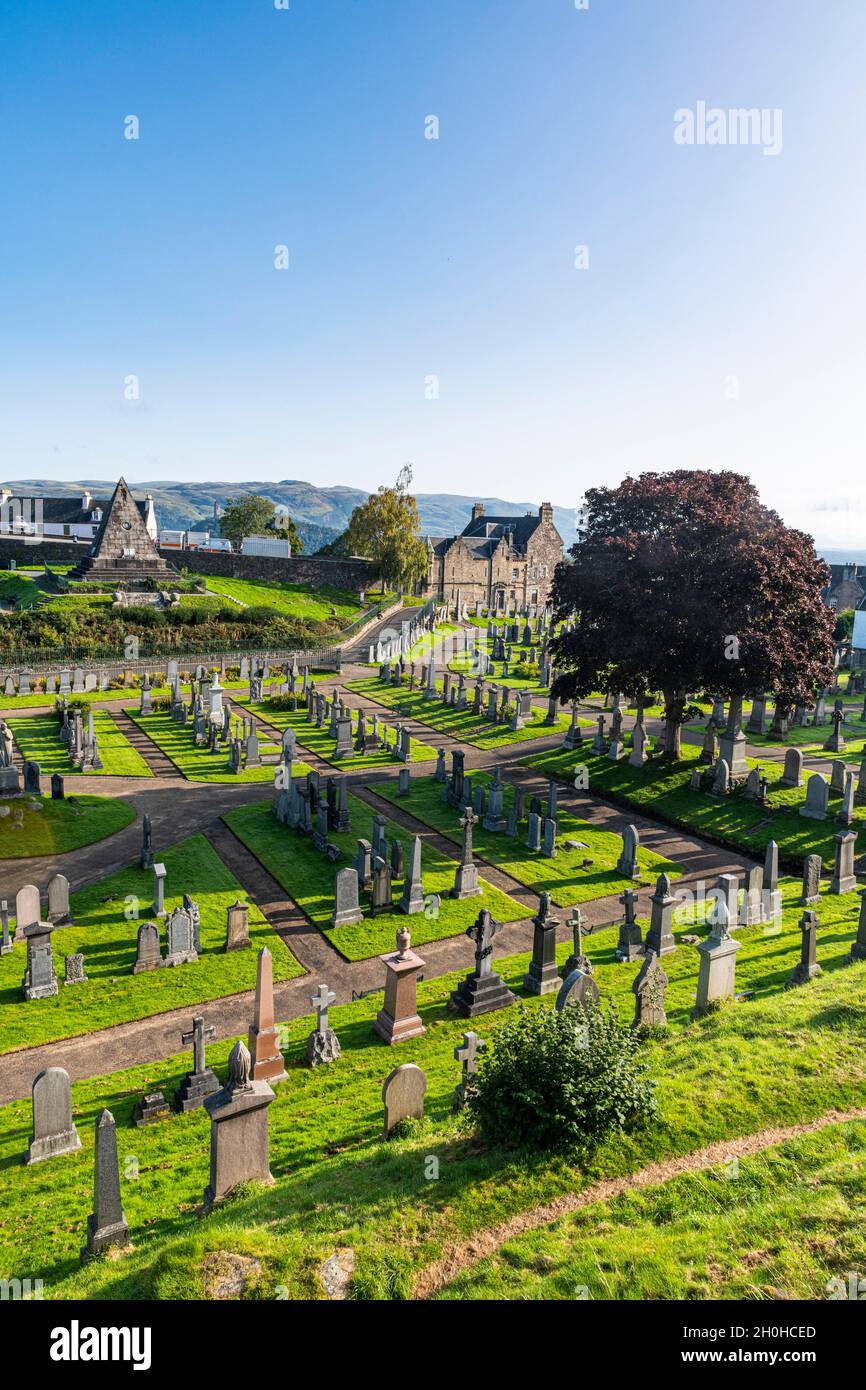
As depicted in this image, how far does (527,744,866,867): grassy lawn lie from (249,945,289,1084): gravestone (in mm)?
15277

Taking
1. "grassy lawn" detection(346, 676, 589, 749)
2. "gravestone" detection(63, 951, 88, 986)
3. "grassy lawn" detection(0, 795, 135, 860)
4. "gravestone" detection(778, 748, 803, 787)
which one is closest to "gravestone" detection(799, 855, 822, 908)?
"gravestone" detection(778, 748, 803, 787)

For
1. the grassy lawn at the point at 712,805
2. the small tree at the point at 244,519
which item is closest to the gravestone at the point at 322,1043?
the grassy lawn at the point at 712,805

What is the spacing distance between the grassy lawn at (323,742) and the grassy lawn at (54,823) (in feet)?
31.2

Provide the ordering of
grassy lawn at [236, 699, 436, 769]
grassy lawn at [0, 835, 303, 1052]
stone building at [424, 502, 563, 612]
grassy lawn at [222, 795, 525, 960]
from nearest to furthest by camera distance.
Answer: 1. grassy lawn at [0, 835, 303, 1052]
2. grassy lawn at [222, 795, 525, 960]
3. grassy lawn at [236, 699, 436, 769]
4. stone building at [424, 502, 563, 612]

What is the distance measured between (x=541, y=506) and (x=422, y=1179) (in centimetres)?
8908

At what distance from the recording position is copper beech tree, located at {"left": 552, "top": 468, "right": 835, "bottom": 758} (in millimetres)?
25531

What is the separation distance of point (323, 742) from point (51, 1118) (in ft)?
80.1

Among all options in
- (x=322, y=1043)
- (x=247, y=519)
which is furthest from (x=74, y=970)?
(x=247, y=519)

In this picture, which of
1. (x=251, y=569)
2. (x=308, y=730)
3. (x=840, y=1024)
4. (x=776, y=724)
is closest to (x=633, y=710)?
(x=776, y=724)

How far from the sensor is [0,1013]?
46.0 ft

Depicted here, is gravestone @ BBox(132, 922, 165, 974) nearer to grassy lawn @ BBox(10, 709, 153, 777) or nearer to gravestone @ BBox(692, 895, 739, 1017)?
gravestone @ BBox(692, 895, 739, 1017)

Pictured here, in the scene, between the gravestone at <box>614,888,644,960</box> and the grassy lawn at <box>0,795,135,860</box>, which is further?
the grassy lawn at <box>0,795,135,860</box>

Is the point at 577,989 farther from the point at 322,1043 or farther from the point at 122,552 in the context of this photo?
the point at 122,552

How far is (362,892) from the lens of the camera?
62.3ft
